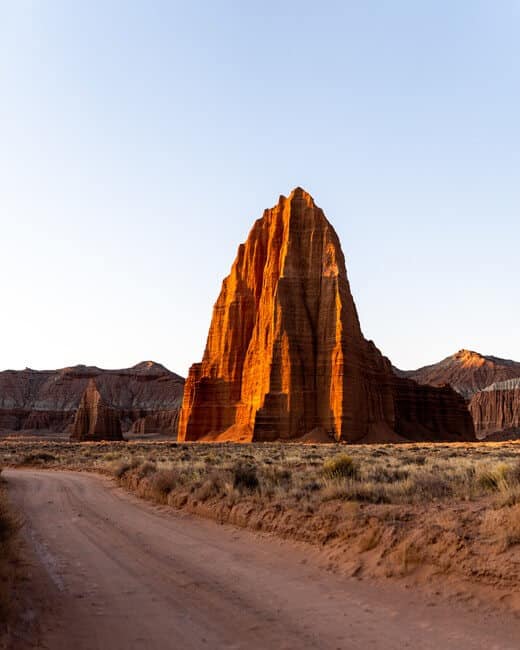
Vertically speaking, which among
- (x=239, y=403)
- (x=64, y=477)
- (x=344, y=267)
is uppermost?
(x=344, y=267)

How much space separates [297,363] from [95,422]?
126 ft

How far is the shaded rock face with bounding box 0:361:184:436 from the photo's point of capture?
16225 centimetres

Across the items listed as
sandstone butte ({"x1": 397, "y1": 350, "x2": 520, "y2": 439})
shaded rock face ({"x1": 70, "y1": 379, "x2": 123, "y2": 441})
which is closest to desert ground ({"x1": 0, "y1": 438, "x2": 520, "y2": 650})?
shaded rock face ({"x1": 70, "y1": 379, "x2": 123, "y2": 441})

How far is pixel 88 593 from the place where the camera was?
7.98 m

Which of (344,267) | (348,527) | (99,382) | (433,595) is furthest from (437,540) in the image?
(99,382)

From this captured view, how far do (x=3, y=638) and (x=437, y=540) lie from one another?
5.93 metres

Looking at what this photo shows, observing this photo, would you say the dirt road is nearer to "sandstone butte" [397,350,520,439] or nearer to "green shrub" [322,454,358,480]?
"green shrub" [322,454,358,480]

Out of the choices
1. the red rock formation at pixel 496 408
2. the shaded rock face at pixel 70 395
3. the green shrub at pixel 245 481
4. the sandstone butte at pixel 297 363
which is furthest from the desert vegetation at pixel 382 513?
the red rock formation at pixel 496 408

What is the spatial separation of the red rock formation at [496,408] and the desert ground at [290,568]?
149m

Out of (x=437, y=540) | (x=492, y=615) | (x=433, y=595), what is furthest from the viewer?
(x=437, y=540)

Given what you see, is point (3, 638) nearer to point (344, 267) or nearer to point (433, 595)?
point (433, 595)

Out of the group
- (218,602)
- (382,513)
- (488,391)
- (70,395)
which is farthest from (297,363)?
(70,395)

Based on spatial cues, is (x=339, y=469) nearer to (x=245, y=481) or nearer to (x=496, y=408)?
(x=245, y=481)

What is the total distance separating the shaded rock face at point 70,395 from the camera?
532 ft
